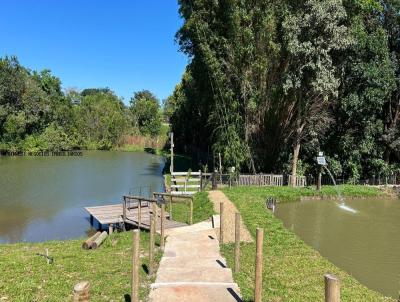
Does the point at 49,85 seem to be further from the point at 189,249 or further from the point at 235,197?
the point at 189,249

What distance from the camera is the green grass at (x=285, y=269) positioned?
26.3ft

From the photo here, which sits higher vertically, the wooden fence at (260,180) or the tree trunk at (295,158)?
the tree trunk at (295,158)

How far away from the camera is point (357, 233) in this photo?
14883mm

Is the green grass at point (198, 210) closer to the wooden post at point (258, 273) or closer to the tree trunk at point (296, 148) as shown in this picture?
the tree trunk at point (296, 148)

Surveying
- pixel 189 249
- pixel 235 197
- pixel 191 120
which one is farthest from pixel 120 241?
pixel 191 120

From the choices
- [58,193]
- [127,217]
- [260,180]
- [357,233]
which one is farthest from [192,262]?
[58,193]

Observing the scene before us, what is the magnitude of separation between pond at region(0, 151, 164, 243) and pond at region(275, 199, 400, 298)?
8.98 metres

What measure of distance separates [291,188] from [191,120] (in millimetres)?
27432

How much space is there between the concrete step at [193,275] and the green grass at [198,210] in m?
6.13

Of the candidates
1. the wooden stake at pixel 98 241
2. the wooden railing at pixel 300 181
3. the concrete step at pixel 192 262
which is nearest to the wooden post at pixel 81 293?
the concrete step at pixel 192 262

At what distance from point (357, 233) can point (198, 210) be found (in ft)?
20.2

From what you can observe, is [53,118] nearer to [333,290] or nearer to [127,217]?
[127,217]

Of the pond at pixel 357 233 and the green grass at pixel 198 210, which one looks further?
the green grass at pixel 198 210

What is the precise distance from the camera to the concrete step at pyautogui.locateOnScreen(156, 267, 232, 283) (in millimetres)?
8172
